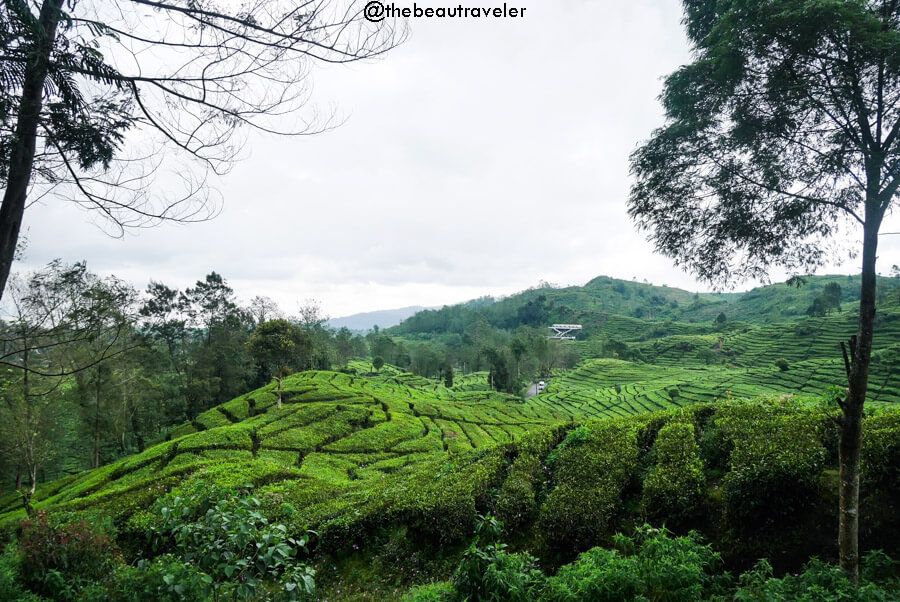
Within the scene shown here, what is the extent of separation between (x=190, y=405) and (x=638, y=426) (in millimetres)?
34431

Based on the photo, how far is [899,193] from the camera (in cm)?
380

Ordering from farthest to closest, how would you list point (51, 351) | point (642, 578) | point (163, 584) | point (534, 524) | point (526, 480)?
point (51, 351)
point (526, 480)
point (534, 524)
point (163, 584)
point (642, 578)

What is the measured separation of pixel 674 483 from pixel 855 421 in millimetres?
2284

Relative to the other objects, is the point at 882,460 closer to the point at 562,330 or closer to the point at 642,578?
the point at 642,578

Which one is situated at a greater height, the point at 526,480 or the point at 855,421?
the point at 855,421

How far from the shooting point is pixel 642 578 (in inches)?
146

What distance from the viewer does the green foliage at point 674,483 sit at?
5.03m

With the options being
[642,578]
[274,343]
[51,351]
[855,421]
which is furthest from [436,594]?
[274,343]

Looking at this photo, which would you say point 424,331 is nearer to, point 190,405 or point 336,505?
point 190,405

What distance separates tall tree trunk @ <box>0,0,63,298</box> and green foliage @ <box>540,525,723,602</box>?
20.9 ft

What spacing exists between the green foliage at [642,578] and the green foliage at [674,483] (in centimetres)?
89

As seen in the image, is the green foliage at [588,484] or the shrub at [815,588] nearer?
the shrub at [815,588]

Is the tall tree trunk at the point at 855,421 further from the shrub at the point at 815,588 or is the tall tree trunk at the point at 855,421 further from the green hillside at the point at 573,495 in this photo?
the green hillside at the point at 573,495

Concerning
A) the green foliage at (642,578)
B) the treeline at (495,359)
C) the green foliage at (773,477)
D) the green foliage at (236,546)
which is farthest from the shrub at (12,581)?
the treeline at (495,359)
